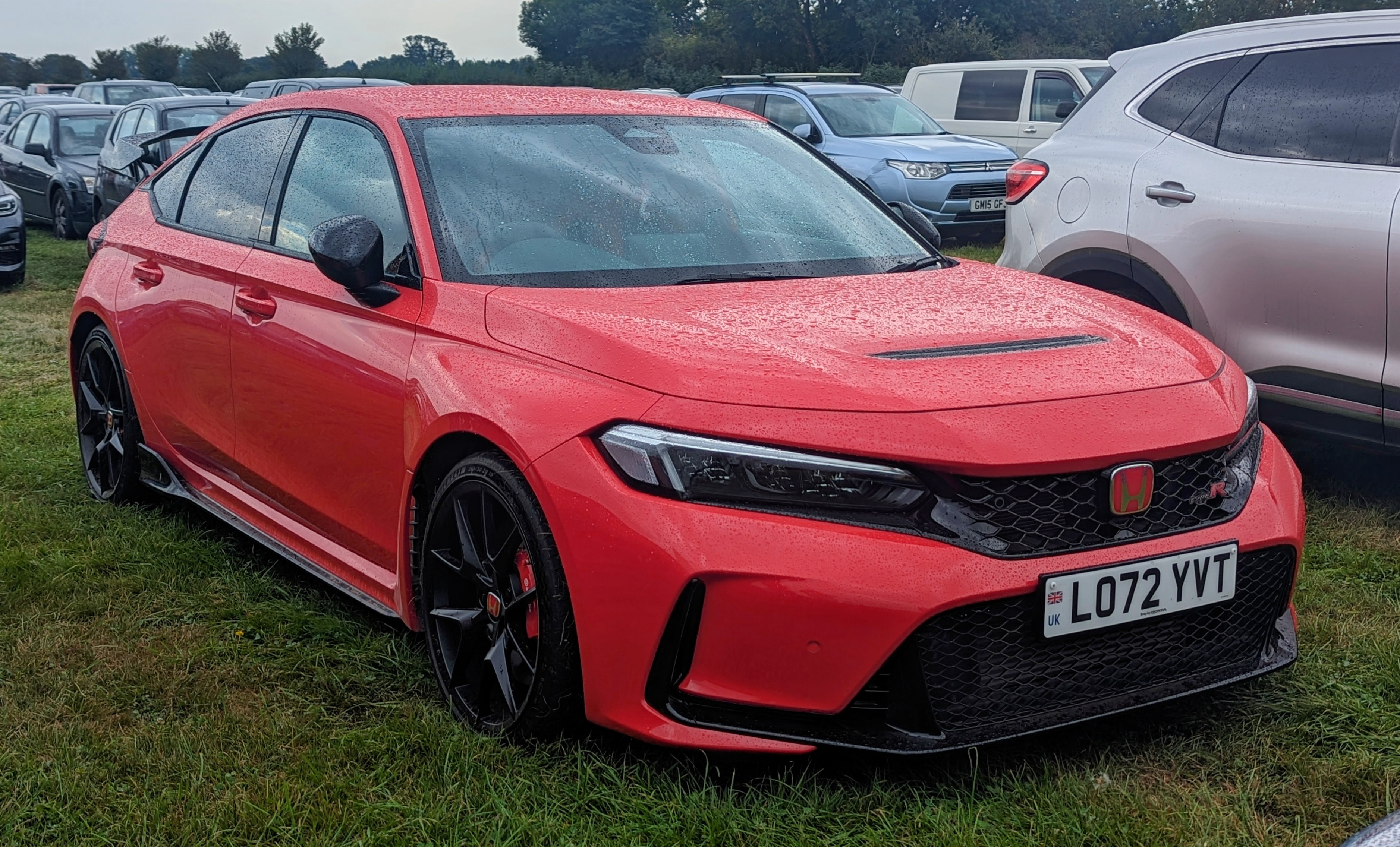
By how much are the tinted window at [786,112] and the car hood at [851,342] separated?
11535 mm

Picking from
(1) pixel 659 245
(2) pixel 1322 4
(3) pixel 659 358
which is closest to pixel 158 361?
(1) pixel 659 245

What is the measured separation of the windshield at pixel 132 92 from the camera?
27.6 m

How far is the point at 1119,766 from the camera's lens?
9.47 ft

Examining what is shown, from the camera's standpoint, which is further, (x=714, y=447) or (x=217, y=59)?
(x=217, y=59)

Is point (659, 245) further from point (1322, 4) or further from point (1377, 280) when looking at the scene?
point (1322, 4)

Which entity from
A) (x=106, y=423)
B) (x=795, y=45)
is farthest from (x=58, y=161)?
(x=795, y=45)

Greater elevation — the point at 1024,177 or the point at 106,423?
the point at 1024,177

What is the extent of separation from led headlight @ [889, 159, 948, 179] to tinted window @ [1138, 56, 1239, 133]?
787 cm

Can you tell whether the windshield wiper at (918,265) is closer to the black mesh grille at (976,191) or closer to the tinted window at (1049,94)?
the black mesh grille at (976,191)

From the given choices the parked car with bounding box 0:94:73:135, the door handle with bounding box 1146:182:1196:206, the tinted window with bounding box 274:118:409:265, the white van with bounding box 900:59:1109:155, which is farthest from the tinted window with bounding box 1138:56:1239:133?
the parked car with bounding box 0:94:73:135

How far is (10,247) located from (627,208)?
382 inches

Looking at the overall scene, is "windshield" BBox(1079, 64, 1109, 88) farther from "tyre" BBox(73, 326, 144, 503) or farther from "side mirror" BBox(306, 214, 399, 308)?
"side mirror" BBox(306, 214, 399, 308)

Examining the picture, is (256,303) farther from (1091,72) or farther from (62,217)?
(1091,72)

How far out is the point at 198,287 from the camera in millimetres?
4234
